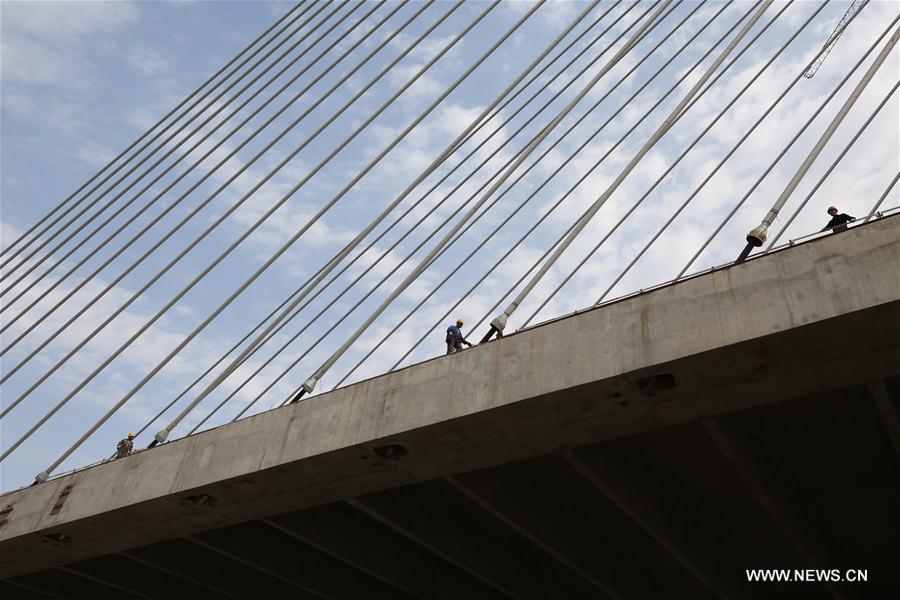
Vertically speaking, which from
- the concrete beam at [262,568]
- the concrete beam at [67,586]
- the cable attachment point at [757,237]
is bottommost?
the concrete beam at [67,586]

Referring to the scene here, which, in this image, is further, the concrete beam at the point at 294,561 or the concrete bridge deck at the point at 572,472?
the concrete beam at the point at 294,561

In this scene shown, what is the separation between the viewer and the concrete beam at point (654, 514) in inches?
439

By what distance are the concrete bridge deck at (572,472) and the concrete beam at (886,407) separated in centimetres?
3

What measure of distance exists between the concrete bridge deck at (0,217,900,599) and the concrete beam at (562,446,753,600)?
0.13 feet

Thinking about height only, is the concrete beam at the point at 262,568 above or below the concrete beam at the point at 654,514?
below

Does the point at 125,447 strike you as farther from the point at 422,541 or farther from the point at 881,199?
the point at 881,199

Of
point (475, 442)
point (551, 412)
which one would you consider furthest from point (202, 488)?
point (551, 412)

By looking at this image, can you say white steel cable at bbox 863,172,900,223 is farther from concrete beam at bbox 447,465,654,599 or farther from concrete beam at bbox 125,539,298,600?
concrete beam at bbox 125,539,298,600

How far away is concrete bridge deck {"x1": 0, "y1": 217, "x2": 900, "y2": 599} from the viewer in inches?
339

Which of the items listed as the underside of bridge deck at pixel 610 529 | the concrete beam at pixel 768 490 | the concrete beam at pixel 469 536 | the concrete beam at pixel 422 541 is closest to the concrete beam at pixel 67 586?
the underside of bridge deck at pixel 610 529

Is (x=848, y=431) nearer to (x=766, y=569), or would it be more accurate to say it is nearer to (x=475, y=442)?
(x=766, y=569)

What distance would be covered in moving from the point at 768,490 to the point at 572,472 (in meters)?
2.63

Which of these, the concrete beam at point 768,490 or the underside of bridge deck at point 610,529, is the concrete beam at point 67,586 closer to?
the underside of bridge deck at point 610,529

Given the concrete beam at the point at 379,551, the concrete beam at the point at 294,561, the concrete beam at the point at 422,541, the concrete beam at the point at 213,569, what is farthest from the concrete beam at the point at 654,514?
the concrete beam at the point at 213,569
